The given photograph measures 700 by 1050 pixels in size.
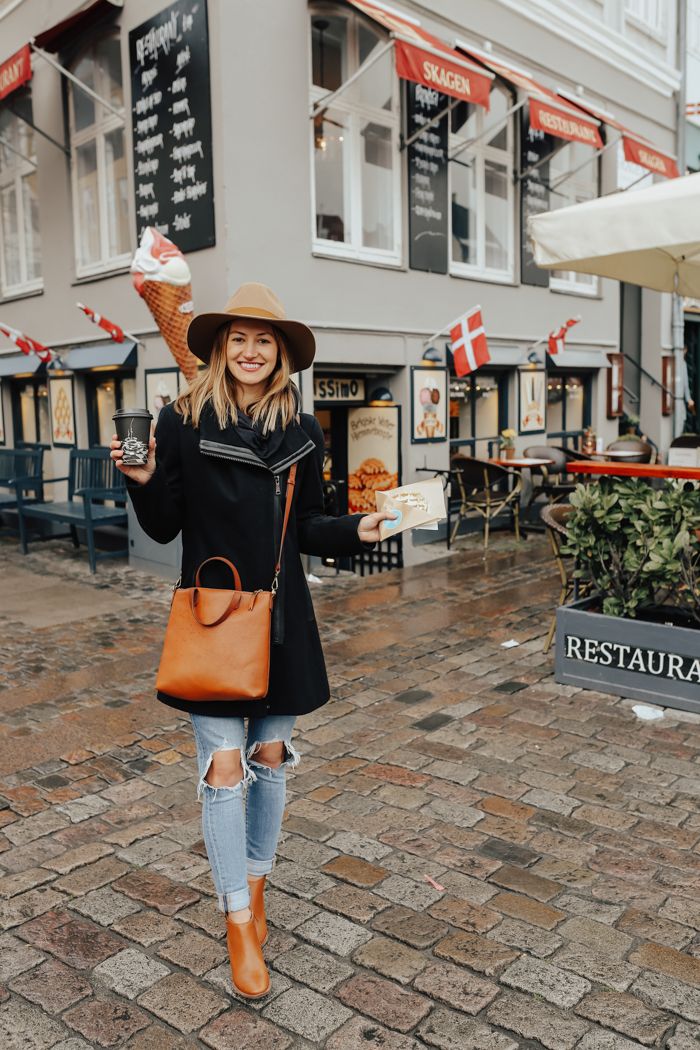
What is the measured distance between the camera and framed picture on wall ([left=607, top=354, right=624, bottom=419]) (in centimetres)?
1420

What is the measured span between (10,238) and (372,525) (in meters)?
11.4

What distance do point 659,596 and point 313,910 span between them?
10.8ft

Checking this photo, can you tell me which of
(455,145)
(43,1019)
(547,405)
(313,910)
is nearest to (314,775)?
(313,910)

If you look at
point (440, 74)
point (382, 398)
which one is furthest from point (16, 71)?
point (382, 398)

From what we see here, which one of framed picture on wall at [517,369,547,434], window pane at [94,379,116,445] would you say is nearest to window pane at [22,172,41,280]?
window pane at [94,379,116,445]

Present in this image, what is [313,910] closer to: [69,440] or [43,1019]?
[43,1019]

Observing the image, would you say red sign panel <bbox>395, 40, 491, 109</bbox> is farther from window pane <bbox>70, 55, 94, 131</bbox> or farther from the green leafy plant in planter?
the green leafy plant in planter

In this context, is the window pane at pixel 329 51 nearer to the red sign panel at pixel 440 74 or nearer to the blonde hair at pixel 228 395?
the red sign panel at pixel 440 74

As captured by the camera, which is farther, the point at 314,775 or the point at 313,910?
the point at 314,775

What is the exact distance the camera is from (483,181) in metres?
11.5

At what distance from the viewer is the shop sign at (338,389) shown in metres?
9.80

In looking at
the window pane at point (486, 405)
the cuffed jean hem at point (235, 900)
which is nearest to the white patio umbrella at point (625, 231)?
the cuffed jean hem at point (235, 900)

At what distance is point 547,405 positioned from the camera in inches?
523

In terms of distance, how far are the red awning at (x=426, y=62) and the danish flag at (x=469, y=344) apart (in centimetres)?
221
